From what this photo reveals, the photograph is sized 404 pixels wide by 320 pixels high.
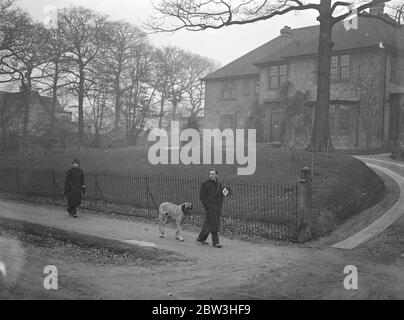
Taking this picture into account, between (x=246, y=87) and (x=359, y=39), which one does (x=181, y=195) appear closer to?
(x=359, y=39)

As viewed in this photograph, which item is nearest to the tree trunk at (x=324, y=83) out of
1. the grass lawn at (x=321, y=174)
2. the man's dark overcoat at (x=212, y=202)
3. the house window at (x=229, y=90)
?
the grass lawn at (x=321, y=174)

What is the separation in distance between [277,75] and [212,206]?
26.4 meters

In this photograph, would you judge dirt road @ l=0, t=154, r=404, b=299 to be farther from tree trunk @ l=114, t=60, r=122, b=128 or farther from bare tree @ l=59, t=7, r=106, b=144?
tree trunk @ l=114, t=60, r=122, b=128

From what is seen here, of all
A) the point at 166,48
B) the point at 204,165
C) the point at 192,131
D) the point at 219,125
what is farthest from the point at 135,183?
the point at 166,48

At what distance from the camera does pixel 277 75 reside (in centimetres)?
3622

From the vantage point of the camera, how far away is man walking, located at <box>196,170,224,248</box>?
11391mm

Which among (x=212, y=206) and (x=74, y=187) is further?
(x=74, y=187)

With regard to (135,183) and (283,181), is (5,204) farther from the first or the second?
(283,181)

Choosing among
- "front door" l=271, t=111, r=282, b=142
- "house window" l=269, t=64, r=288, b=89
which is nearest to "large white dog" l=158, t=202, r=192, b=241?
"front door" l=271, t=111, r=282, b=142

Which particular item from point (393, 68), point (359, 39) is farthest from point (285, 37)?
point (393, 68)

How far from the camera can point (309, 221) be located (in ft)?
41.3

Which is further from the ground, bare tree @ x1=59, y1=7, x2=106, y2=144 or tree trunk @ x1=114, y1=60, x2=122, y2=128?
bare tree @ x1=59, y1=7, x2=106, y2=144

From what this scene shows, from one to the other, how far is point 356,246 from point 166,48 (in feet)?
161

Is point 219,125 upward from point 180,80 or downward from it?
downward
